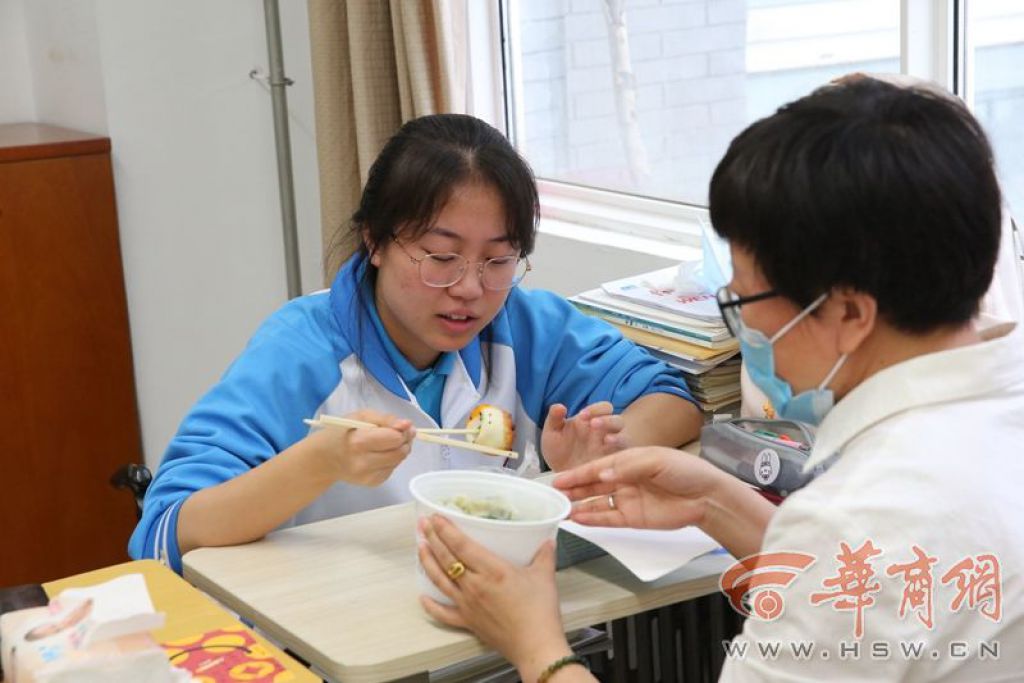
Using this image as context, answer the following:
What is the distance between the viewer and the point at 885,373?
1.15 meters

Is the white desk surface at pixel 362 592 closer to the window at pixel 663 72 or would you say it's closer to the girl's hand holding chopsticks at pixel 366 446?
the girl's hand holding chopsticks at pixel 366 446

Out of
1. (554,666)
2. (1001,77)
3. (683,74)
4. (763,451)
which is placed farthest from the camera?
(683,74)

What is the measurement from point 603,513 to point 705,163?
5.00ft

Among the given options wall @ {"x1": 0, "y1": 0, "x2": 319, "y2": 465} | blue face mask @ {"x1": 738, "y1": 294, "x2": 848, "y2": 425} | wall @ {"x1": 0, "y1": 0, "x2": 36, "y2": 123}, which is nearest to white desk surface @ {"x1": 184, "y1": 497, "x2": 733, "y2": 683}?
blue face mask @ {"x1": 738, "y1": 294, "x2": 848, "y2": 425}

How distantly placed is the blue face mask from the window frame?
50.8 inches

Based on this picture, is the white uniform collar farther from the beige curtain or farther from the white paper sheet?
the beige curtain

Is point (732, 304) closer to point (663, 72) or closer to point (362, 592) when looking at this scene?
point (362, 592)

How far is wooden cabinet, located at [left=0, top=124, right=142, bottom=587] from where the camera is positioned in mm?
3256

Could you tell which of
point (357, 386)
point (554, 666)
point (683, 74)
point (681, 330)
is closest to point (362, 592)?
point (554, 666)

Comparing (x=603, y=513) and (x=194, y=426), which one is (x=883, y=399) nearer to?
(x=603, y=513)

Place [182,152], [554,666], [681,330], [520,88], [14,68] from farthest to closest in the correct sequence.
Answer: [14,68]
[182,152]
[520,88]
[681,330]
[554,666]

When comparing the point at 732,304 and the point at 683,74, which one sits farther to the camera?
the point at 683,74

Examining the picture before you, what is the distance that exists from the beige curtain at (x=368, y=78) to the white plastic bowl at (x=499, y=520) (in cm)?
135

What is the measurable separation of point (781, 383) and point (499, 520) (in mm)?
345
